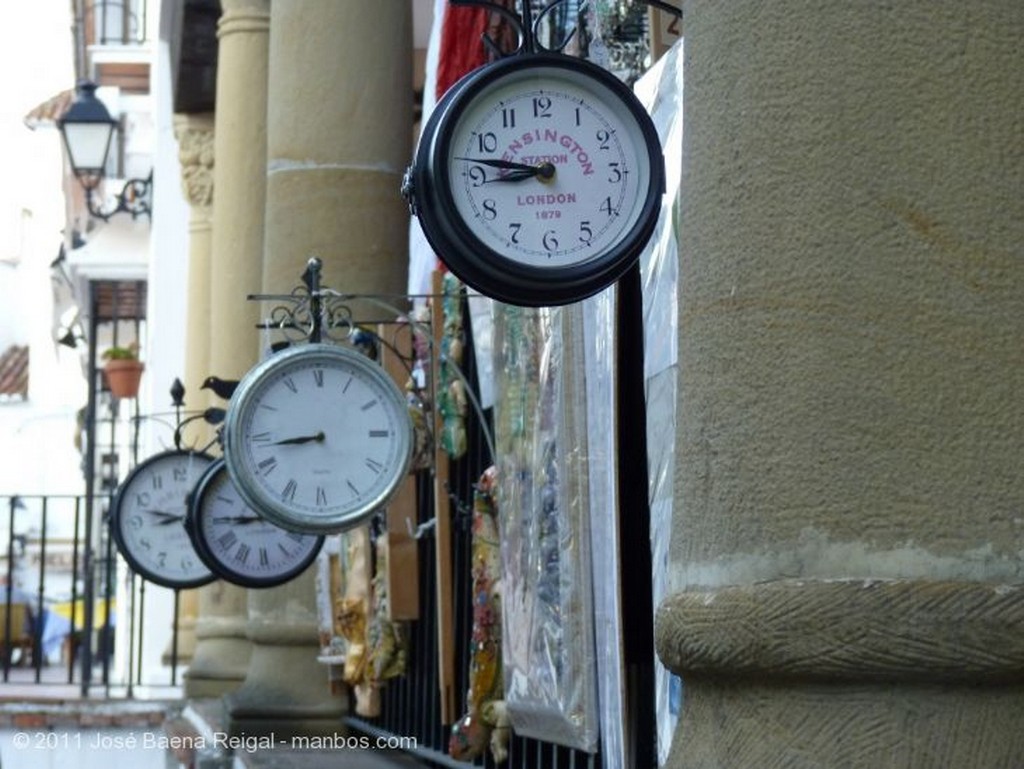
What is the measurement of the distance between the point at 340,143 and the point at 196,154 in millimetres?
9760

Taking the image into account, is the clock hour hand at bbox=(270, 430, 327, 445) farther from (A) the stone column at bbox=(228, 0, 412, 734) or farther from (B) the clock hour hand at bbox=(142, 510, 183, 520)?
(B) the clock hour hand at bbox=(142, 510, 183, 520)

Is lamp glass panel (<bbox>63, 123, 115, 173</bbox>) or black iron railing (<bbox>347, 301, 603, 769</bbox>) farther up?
lamp glass panel (<bbox>63, 123, 115, 173</bbox>)

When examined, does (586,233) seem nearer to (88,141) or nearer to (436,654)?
(436,654)

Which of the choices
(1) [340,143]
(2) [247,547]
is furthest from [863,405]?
(1) [340,143]

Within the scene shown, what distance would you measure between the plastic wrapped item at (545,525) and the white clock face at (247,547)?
Result: 2.43 meters

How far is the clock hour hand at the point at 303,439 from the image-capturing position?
24.5ft

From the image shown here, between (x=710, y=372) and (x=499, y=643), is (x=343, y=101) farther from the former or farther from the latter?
(x=710, y=372)

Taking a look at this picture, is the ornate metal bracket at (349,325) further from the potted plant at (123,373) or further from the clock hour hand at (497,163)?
the potted plant at (123,373)

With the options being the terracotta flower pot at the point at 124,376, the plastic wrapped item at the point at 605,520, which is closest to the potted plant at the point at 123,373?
the terracotta flower pot at the point at 124,376

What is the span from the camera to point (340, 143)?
10141 millimetres

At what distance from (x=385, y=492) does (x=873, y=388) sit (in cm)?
424

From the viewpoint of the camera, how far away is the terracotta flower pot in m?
21.5

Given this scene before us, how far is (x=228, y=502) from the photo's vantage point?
384 inches

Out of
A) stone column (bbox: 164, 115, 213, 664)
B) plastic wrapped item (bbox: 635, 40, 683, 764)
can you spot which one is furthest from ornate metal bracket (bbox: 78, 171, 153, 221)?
plastic wrapped item (bbox: 635, 40, 683, 764)
